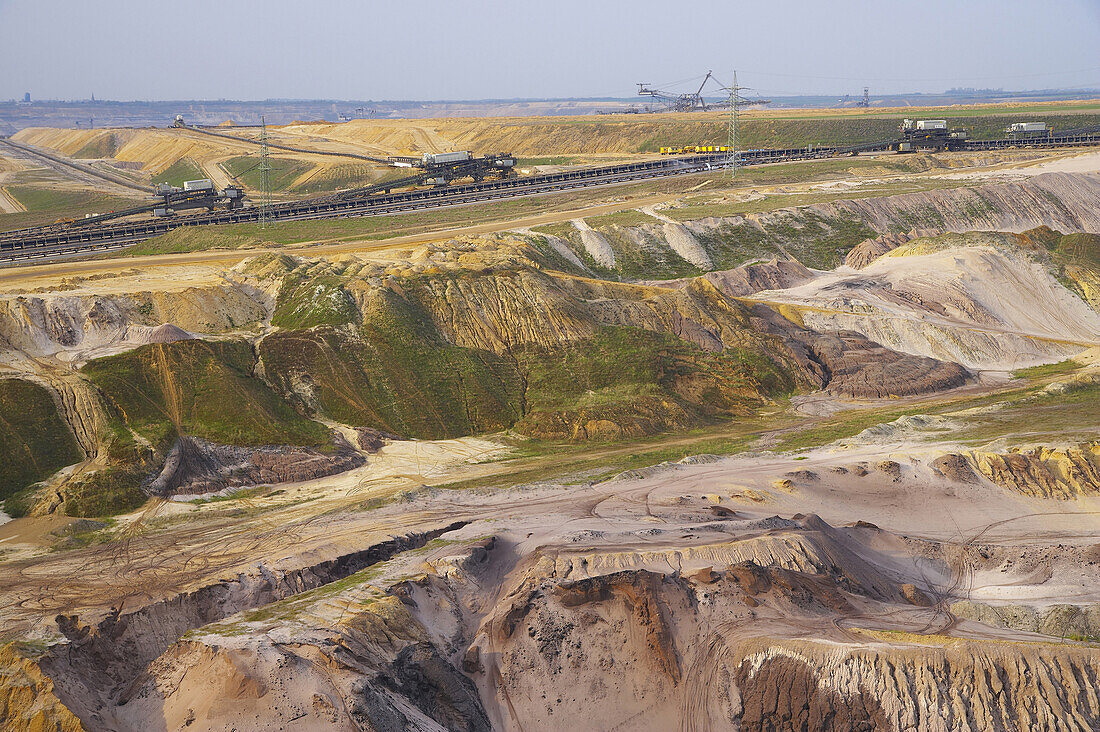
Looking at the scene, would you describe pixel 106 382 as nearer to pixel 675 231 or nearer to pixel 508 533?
pixel 508 533

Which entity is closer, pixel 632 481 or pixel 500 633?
pixel 500 633

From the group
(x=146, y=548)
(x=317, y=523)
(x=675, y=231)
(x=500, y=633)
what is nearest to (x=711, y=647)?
(x=500, y=633)

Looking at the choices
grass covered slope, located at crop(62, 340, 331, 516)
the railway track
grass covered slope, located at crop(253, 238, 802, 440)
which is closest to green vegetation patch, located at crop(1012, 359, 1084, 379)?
grass covered slope, located at crop(253, 238, 802, 440)

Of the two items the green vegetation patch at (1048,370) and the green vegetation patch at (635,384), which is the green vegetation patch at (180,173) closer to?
the green vegetation patch at (635,384)

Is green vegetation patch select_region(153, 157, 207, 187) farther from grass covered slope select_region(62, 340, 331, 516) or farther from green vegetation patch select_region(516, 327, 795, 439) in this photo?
green vegetation patch select_region(516, 327, 795, 439)

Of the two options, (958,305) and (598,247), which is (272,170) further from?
(958,305)

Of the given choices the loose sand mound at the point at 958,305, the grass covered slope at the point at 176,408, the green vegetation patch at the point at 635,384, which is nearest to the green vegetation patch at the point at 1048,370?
the loose sand mound at the point at 958,305

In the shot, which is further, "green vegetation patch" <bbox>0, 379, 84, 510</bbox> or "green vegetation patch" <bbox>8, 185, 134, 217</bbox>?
"green vegetation patch" <bbox>8, 185, 134, 217</bbox>
